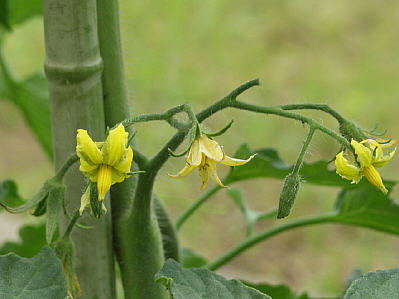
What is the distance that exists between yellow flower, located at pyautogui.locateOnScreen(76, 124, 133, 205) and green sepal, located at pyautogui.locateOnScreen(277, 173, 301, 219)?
0.17 meters

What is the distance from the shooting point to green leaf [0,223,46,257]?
1.13 m

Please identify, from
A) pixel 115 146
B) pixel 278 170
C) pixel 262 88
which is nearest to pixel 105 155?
pixel 115 146

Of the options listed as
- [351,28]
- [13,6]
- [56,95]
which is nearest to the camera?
[56,95]

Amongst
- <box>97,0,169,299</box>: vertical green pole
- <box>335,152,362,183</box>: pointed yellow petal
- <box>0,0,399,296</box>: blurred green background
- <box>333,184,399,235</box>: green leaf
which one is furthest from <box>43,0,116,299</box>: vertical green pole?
<box>0,0,399,296</box>: blurred green background

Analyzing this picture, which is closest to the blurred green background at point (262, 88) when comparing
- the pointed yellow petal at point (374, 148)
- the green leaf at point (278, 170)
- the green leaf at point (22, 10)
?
the green leaf at point (22, 10)

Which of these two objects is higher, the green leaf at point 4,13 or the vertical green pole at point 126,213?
the green leaf at point 4,13

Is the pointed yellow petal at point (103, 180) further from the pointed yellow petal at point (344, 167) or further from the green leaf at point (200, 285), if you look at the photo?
the pointed yellow petal at point (344, 167)

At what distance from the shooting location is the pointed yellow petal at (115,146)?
594 mm

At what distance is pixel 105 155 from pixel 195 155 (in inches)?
3.4

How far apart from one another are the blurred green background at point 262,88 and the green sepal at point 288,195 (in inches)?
72.4

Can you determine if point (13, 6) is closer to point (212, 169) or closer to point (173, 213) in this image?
point (212, 169)

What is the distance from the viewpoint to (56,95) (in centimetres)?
75

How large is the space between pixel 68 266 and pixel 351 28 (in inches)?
134

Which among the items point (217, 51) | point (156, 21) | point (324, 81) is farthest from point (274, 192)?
point (156, 21)
